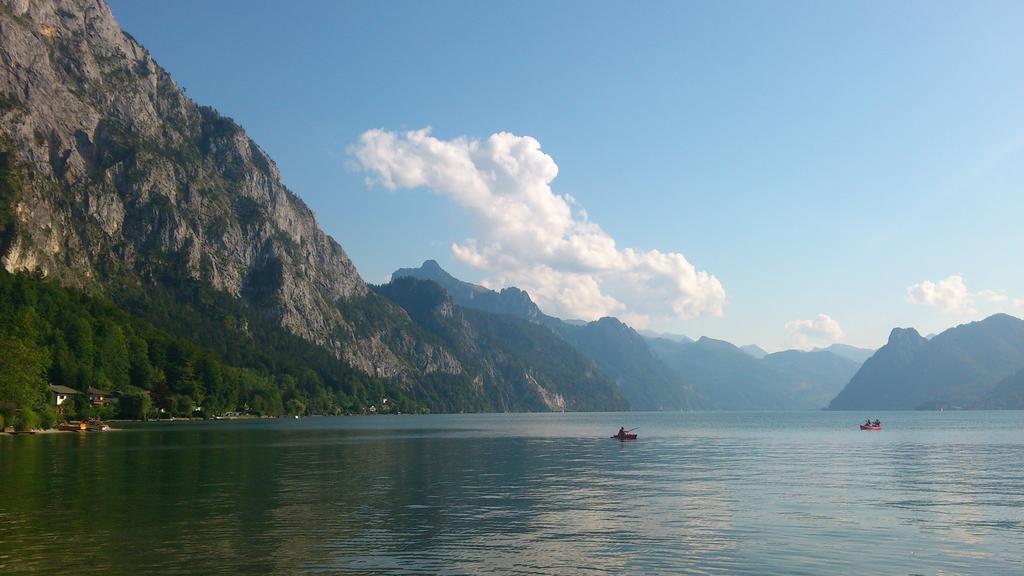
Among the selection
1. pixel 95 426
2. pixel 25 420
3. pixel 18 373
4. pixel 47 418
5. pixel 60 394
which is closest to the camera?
pixel 18 373

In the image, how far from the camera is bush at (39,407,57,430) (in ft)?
476

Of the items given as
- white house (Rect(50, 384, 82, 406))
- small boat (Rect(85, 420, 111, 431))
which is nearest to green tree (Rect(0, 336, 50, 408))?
small boat (Rect(85, 420, 111, 431))

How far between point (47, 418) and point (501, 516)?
131014 millimetres

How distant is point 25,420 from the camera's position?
134875 millimetres

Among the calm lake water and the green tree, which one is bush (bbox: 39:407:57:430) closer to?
the green tree

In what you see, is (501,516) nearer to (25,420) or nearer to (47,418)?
(25,420)

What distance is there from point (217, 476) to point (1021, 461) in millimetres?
88896

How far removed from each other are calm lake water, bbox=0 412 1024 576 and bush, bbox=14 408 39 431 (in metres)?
→ 52.6

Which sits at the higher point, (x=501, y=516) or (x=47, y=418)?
(x=47, y=418)

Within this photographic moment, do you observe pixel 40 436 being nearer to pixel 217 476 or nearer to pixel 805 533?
pixel 217 476

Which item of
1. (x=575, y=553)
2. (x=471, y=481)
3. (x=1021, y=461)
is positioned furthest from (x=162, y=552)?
(x=1021, y=461)

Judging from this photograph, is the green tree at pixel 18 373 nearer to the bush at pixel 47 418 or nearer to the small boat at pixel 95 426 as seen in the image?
the bush at pixel 47 418

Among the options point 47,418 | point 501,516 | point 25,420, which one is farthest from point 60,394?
point 501,516

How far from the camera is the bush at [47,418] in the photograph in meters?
145
